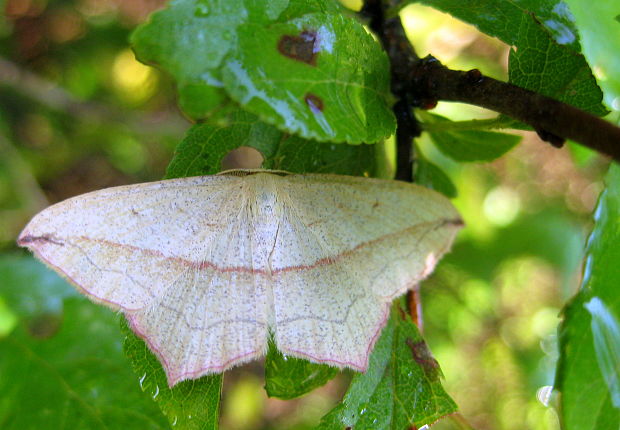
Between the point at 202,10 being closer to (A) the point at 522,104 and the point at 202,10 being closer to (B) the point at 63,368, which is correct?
(A) the point at 522,104

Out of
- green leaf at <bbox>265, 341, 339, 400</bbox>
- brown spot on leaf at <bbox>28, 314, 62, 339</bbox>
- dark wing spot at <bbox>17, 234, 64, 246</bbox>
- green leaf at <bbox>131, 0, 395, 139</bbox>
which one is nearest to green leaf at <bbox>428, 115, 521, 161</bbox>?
green leaf at <bbox>131, 0, 395, 139</bbox>

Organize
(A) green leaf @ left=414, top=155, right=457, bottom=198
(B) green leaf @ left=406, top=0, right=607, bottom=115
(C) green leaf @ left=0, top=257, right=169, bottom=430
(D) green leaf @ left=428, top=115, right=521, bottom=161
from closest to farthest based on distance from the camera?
(B) green leaf @ left=406, top=0, right=607, bottom=115 < (D) green leaf @ left=428, top=115, right=521, bottom=161 < (A) green leaf @ left=414, top=155, right=457, bottom=198 < (C) green leaf @ left=0, top=257, right=169, bottom=430

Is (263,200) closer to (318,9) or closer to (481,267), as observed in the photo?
(318,9)

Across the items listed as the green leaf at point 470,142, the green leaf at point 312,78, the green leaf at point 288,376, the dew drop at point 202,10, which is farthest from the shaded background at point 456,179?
the dew drop at point 202,10

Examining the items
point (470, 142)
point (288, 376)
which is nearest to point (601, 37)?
point (470, 142)

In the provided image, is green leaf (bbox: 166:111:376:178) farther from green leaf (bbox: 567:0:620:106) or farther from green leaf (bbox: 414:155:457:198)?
green leaf (bbox: 567:0:620:106)

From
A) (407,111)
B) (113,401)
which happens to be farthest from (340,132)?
(113,401)

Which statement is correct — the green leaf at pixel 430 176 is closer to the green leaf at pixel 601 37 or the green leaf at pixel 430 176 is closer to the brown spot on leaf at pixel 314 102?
the green leaf at pixel 601 37
